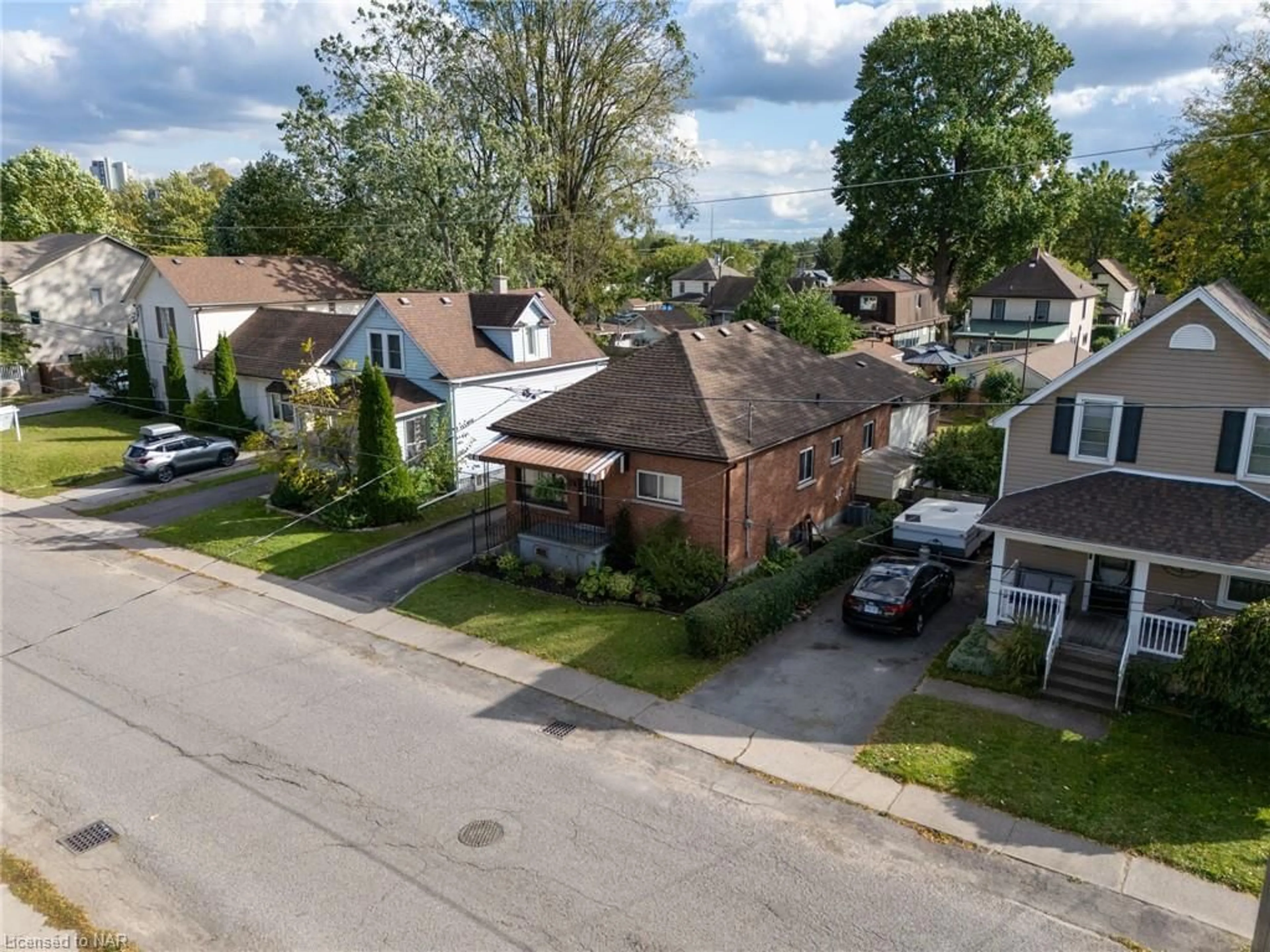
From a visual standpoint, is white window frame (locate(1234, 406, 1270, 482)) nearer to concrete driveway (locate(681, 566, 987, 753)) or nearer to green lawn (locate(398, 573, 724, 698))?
concrete driveway (locate(681, 566, 987, 753))

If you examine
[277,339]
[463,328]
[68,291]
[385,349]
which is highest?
[68,291]

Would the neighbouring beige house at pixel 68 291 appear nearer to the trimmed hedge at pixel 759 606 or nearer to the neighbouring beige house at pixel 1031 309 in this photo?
the trimmed hedge at pixel 759 606

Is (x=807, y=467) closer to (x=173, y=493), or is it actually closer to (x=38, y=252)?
(x=173, y=493)

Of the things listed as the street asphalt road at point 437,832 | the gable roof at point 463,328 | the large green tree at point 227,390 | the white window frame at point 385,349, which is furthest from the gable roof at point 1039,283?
the street asphalt road at point 437,832

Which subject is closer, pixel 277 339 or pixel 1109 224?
pixel 277 339

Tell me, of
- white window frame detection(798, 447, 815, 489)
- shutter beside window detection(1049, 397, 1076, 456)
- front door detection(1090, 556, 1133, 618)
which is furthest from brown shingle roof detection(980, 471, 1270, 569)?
white window frame detection(798, 447, 815, 489)

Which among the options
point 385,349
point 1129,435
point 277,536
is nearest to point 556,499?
point 277,536

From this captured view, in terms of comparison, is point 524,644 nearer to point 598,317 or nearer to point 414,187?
point 414,187
